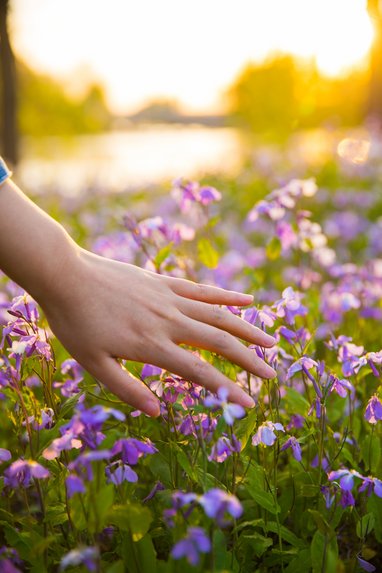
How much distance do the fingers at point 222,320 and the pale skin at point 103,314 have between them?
27 millimetres

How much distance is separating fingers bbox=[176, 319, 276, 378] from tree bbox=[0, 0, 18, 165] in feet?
38.2

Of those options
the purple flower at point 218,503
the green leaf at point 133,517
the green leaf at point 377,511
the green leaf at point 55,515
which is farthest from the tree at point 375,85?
the purple flower at point 218,503

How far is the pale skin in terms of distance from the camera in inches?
55.3

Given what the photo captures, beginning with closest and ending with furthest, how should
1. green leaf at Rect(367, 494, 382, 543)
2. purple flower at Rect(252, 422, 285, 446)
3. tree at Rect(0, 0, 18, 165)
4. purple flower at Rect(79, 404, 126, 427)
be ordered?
purple flower at Rect(79, 404, 126, 427), purple flower at Rect(252, 422, 285, 446), green leaf at Rect(367, 494, 382, 543), tree at Rect(0, 0, 18, 165)

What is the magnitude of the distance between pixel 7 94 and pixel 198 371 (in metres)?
12.7

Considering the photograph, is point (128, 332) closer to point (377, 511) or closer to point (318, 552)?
point (318, 552)

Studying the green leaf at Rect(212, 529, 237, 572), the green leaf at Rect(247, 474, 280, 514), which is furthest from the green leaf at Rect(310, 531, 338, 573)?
the green leaf at Rect(212, 529, 237, 572)

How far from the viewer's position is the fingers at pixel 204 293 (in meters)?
1.58

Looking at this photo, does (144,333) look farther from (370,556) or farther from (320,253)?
(320,253)

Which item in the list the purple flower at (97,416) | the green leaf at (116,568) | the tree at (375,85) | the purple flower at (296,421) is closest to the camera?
the purple flower at (97,416)

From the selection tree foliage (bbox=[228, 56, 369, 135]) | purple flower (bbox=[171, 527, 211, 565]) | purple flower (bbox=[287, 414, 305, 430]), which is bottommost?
tree foliage (bbox=[228, 56, 369, 135])

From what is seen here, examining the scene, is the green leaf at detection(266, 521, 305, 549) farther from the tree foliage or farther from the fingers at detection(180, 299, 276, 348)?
the tree foliage

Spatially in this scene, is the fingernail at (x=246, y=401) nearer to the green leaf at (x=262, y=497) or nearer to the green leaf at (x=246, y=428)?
the green leaf at (x=246, y=428)

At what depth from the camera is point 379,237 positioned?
449 centimetres
